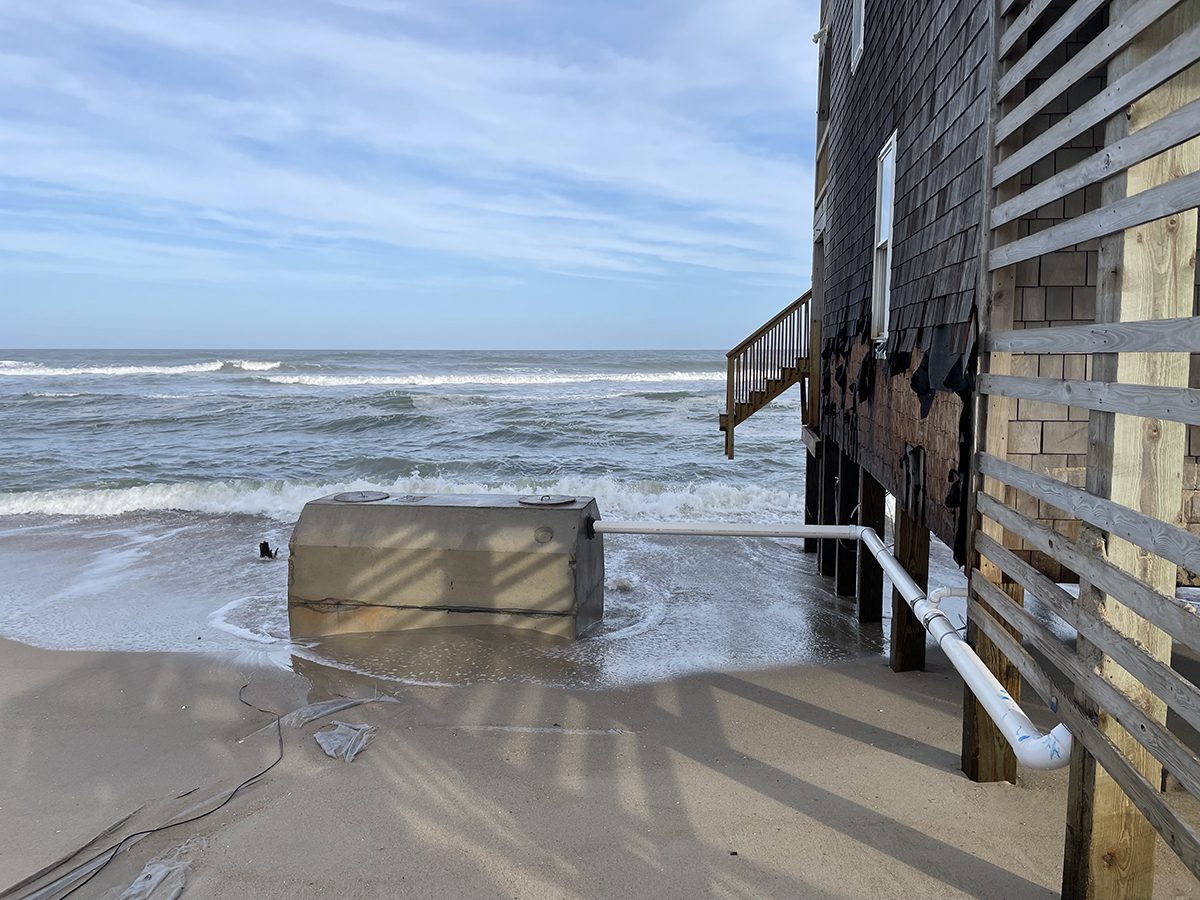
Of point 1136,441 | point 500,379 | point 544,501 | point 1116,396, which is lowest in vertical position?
point 544,501

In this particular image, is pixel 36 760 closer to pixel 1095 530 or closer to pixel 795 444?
pixel 1095 530

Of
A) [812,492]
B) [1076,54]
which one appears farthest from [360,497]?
[812,492]

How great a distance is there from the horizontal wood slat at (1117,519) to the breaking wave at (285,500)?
420 inches

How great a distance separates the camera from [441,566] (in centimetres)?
709

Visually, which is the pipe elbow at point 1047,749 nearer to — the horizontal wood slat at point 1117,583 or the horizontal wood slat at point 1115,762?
the horizontal wood slat at point 1115,762

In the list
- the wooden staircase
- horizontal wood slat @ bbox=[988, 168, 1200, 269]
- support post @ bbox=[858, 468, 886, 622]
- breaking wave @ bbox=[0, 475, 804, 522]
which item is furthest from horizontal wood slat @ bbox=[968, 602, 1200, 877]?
breaking wave @ bbox=[0, 475, 804, 522]

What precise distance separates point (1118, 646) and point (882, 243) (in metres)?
4.85

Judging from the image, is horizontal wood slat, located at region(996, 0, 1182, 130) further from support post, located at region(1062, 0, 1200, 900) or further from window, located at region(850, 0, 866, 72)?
window, located at region(850, 0, 866, 72)

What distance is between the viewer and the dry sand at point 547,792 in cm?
366

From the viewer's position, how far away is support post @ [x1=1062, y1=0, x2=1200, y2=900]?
2631 mm

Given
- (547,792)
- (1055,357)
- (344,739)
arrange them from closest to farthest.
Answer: (1055,357) < (547,792) < (344,739)

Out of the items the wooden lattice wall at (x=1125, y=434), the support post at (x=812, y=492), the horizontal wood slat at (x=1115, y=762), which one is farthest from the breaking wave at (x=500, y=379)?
the wooden lattice wall at (x=1125, y=434)

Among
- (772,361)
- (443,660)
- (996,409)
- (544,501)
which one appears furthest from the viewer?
(772,361)

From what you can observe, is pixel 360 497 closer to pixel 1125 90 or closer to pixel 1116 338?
pixel 1116 338
